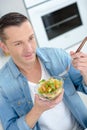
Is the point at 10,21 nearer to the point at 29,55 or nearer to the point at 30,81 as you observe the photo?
the point at 29,55

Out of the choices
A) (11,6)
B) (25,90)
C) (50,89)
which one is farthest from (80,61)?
(11,6)

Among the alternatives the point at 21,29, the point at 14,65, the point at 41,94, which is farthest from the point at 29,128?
the point at 21,29

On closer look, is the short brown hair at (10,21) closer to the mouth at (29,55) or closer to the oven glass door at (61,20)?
the mouth at (29,55)

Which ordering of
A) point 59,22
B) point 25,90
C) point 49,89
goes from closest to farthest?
1. point 49,89
2. point 25,90
3. point 59,22

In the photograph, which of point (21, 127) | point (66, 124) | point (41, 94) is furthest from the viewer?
point (66, 124)

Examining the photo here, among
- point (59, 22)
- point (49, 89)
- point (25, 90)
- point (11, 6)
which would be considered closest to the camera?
point (49, 89)

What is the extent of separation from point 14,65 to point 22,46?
0.57 ft

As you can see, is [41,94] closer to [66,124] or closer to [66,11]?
[66,124]

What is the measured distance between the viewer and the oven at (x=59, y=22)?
79.6 inches

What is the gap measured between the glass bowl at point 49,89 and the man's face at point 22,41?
131 millimetres

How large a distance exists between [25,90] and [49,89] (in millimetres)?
201

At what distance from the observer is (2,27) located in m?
1.25

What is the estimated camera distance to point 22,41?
3.98 ft

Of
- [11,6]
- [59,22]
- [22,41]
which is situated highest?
[11,6]
